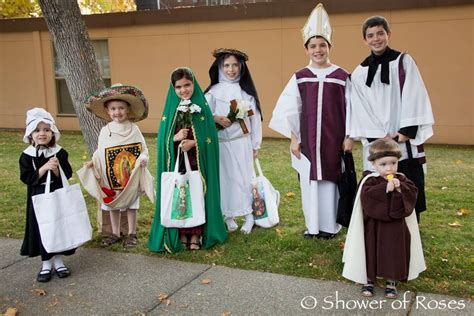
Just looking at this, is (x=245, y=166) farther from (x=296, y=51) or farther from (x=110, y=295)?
(x=296, y=51)

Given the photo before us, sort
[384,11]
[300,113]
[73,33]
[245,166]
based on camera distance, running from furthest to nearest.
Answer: [384,11], [73,33], [245,166], [300,113]

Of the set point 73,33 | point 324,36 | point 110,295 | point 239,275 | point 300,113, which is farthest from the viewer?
point 73,33

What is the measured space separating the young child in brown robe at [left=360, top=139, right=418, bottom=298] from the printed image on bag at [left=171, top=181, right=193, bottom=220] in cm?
175

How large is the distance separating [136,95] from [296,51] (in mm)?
7953

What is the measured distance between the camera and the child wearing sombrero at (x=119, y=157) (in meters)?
4.96

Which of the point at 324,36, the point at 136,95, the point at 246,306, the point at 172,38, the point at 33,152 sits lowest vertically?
the point at 246,306

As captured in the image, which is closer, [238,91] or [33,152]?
[33,152]

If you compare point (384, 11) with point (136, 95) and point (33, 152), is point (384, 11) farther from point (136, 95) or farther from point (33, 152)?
point (33, 152)

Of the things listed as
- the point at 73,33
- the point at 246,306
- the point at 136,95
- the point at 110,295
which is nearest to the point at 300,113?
the point at 136,95

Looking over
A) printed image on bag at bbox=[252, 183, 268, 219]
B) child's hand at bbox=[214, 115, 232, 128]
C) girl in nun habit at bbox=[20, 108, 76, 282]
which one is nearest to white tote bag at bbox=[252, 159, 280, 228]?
printed image on bag at bbox=[252, 183, 268, 219]

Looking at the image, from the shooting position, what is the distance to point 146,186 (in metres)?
5.10

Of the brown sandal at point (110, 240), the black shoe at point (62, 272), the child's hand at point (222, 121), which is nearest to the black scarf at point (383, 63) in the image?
the child's hand at point (222, 121)

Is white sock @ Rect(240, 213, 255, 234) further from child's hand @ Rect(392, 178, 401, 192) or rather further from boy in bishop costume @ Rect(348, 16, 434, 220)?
child's hand @ Rect(392, 178, 401, 192)

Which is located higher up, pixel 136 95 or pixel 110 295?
pixel 136 95
